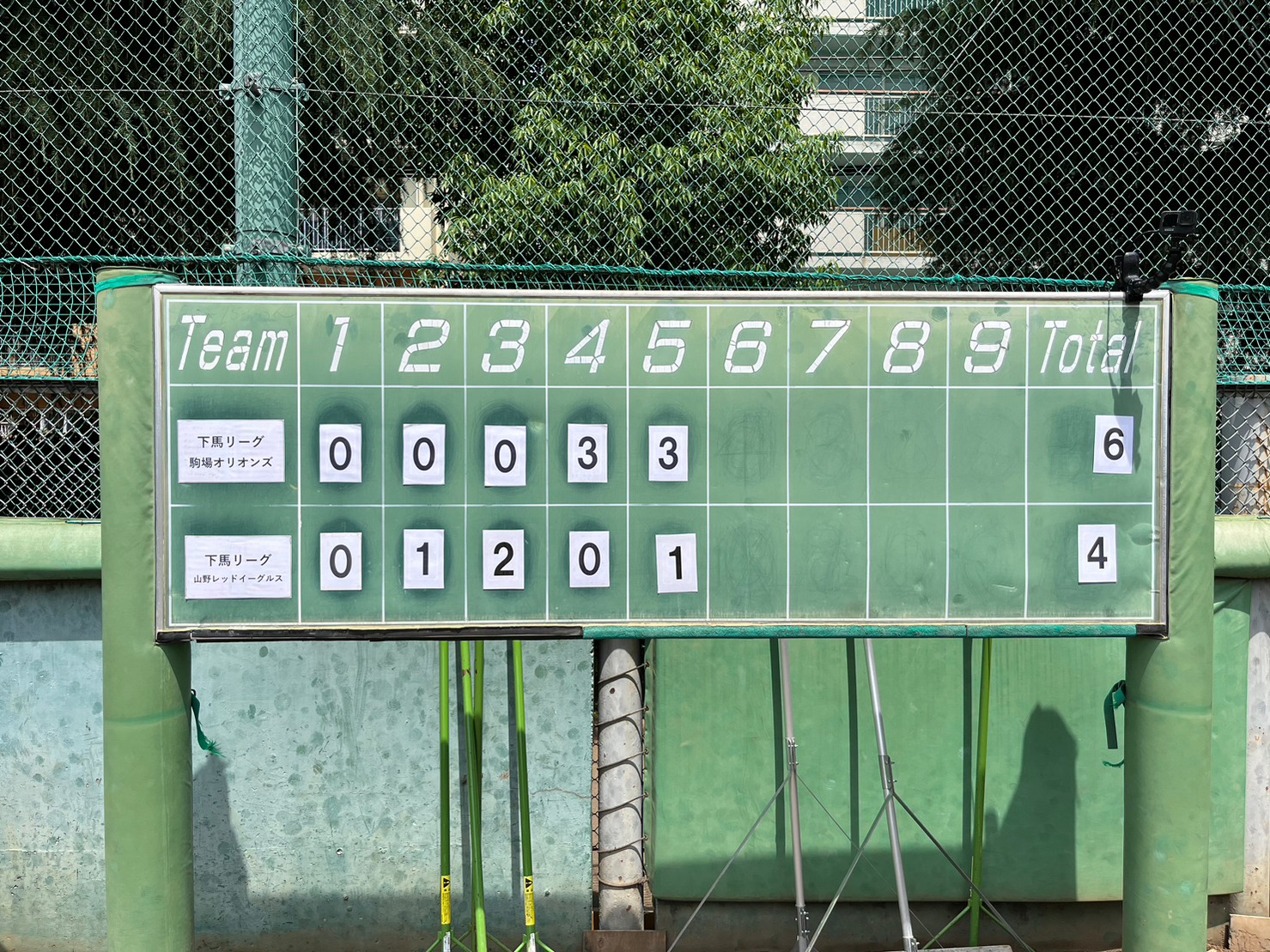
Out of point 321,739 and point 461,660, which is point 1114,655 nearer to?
point 461,660

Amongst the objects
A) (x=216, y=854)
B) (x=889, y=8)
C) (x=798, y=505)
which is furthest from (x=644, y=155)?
(x=216, y=854)

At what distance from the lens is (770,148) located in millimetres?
4992

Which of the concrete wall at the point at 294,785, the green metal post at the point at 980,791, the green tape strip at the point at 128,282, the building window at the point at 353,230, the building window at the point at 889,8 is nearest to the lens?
the green tape strip at the point at 128,282

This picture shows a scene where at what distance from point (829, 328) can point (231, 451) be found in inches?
69.1

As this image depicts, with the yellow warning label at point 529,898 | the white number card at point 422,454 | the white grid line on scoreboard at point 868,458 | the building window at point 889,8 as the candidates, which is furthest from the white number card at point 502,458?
the building window at point 889,8

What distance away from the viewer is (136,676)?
3.03 m

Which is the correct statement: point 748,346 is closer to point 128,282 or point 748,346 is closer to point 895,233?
Result: point 128,282

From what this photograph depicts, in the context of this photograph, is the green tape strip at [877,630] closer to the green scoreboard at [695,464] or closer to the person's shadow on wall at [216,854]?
the green scoreboard at [695,464]

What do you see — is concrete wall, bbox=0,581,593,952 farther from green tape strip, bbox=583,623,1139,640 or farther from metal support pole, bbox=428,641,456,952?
green tape strip, bbox=583,623,1139,640

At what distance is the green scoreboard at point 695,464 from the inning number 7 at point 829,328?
11 mm

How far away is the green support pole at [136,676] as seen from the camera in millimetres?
2994

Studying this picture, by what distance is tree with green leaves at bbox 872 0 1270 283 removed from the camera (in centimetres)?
487

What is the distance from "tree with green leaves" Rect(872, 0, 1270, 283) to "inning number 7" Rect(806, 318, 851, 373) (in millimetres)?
1946

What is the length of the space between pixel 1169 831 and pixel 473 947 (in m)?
2.64
